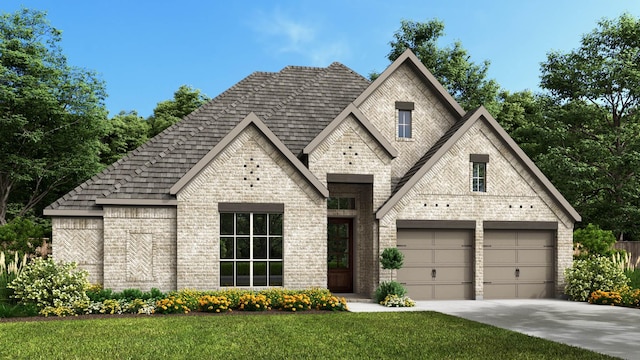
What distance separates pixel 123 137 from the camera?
43344mm

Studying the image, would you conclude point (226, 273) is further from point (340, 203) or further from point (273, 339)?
point (273, 339)

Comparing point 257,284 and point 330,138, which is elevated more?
point 330,138

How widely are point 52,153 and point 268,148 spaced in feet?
80.5

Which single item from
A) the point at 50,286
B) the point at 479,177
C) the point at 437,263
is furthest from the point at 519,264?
the point at 50,286

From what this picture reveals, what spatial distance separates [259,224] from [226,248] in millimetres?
1319

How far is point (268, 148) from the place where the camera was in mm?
18062

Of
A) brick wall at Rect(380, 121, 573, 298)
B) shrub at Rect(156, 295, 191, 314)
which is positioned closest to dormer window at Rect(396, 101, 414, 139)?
brick wall at Rect(380, 121, 573, 298)

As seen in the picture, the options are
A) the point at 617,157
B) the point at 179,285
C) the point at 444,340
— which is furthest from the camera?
the point at 617,157

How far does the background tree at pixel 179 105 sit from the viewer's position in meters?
45.5

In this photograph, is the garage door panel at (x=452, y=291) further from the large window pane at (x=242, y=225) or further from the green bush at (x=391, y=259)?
the large window pane at (x=242, y=225)

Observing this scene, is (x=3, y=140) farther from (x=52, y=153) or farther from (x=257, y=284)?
(x=257, y=284)

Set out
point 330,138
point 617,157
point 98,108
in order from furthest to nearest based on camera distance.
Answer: point 98,108, point 617,157, point 330,138

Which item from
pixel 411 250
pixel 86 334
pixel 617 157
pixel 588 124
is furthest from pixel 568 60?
pixel 86 334

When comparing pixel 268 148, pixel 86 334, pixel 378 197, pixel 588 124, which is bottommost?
pixel 86 334
